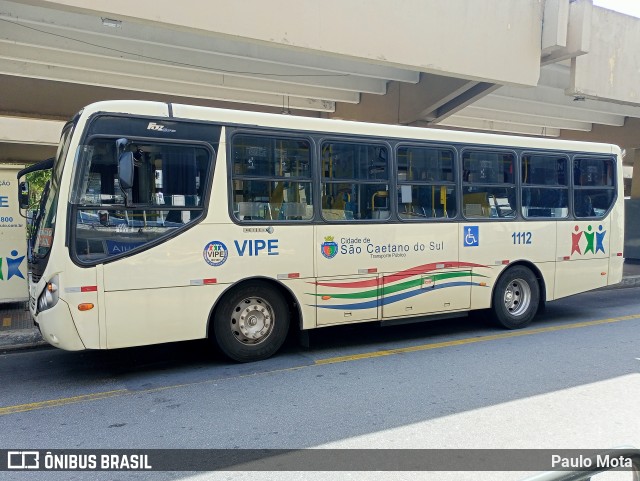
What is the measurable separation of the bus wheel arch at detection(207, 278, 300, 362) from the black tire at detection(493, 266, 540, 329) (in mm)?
3528

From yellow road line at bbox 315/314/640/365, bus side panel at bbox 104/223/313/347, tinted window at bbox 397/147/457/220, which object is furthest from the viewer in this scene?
tinted window at bbox 397/147/457/220

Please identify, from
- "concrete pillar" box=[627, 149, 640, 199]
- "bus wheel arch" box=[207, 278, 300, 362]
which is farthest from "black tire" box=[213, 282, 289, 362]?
"concrete pillar" box=[627, 149, 640, 199]

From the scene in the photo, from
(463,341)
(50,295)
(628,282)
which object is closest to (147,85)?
(50,295)

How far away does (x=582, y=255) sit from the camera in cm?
873

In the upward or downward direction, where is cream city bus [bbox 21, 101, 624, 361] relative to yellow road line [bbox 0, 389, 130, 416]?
upward

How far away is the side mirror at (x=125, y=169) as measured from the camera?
5176mm

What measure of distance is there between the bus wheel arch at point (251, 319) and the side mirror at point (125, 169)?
1.66m

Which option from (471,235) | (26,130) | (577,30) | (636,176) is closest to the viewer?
Result: (471,235)

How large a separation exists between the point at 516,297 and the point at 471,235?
1.53 m

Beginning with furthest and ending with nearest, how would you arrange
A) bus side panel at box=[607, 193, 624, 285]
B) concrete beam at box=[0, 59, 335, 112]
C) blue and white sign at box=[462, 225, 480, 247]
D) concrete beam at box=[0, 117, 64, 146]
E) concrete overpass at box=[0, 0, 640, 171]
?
1. concrete beam at box=[0, 117, 64, 146]
2. concrete beam at box=[0, 59, 335, 112]
3. bus side panel at box=[607, 193, 624, 285]
4. concrete overpass at box=[0, 0, 640, 171]
5. blue and white sign at box=[462, 225, 480, 247]

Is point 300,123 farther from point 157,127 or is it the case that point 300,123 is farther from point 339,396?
point 339,396

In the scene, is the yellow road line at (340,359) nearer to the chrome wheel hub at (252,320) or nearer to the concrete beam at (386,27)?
the chrome wheel hub at (252,320)

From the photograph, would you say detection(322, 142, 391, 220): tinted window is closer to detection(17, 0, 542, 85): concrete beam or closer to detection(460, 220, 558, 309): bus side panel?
detection(460, 220, 558, 309): bus side panel

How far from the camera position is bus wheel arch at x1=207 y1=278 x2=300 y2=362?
598 cm
